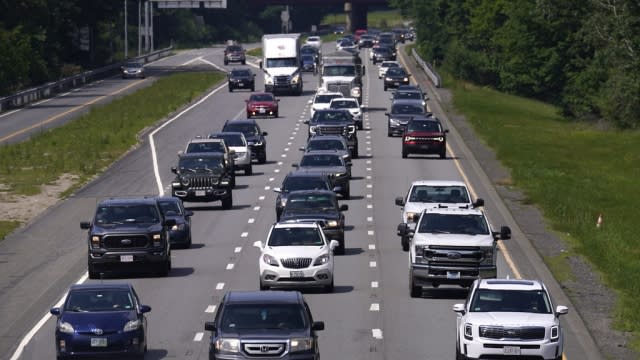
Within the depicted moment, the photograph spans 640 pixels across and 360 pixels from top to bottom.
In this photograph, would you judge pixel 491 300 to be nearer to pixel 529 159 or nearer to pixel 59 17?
pixel 529 159

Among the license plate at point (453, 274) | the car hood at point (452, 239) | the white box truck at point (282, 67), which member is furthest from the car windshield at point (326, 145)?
the white box truck at point (282, 67)

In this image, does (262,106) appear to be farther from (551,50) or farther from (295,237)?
(295,237)

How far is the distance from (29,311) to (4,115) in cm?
6537

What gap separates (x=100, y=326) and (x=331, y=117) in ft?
154

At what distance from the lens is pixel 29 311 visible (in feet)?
117

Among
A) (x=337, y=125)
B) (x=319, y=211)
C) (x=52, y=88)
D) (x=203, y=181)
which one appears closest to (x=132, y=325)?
(x=319, y=211)

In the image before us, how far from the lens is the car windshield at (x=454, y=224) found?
1441 inches

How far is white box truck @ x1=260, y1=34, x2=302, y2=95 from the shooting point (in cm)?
10831

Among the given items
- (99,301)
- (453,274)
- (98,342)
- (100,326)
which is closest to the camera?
(98,342)

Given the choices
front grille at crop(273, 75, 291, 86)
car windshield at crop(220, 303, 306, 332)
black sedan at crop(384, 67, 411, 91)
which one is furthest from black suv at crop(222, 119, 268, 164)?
car windshield at crop(220, 303, 306, 332)

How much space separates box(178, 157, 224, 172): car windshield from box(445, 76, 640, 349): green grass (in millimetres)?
11156

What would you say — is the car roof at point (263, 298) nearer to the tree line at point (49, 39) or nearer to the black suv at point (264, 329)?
the black suv at point (264, 329)

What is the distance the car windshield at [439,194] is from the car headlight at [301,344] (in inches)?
756

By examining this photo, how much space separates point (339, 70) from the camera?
100 meters
